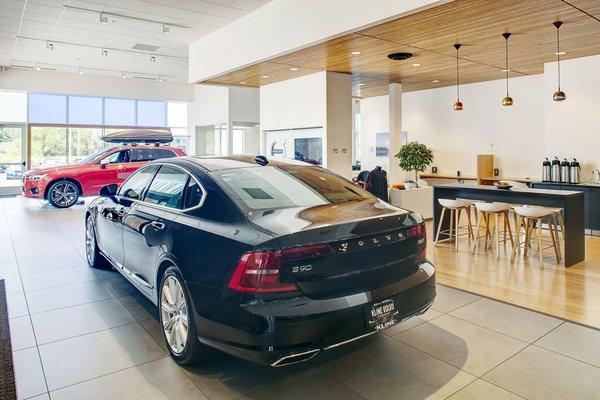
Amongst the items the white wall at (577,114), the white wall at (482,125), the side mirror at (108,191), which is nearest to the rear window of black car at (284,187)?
the side mirror at (108,191)

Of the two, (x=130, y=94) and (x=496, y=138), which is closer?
(x=496, y=138)

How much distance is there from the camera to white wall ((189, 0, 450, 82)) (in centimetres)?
495

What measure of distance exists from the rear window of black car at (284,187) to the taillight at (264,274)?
0.44 meters

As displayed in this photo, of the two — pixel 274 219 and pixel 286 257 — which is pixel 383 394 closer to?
pixel 286 257

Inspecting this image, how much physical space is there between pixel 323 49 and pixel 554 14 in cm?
292

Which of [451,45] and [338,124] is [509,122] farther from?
[338,124]

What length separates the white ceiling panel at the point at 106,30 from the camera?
659 centimetres

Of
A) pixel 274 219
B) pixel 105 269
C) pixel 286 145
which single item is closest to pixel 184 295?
pixel 274 219

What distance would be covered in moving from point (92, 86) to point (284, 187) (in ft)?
40.5

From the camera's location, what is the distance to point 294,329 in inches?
78.7

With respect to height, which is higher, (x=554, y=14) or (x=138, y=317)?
(x=554, y=14)

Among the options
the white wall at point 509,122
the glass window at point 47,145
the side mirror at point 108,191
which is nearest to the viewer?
the side mirror at point 108,191

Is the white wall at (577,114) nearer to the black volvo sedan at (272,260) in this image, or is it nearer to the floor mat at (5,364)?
the black volvo sedan at (272,260)

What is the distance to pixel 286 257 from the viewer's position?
80.6 inches
